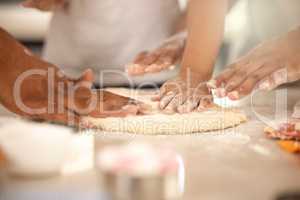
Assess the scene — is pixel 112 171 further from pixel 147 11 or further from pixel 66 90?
pixel 147 11

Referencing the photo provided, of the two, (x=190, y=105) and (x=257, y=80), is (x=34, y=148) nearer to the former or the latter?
(x=190, y=105)

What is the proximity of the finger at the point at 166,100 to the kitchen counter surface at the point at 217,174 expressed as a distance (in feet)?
0.51

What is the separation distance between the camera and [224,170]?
0.74 metres

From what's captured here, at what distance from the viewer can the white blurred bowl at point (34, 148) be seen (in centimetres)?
66

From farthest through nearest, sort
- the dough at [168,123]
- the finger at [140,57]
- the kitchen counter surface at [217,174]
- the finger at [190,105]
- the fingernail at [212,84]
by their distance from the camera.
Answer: the finger at [140,57]
the fingernail at [212,84]
the finger at [190,105]
the dough at [168,123]
the kitchen counter surface at [217,174]

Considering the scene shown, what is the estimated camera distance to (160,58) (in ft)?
4.54

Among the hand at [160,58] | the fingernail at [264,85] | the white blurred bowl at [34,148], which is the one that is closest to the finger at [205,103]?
the fingernail at [264,85]

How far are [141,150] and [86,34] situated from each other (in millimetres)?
854

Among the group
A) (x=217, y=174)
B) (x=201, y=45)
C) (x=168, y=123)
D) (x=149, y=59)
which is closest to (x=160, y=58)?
(x=149, y=59)

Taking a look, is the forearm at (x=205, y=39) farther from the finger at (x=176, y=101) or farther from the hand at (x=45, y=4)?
the hand at (x=45, y=4)

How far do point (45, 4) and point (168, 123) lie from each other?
552 mm

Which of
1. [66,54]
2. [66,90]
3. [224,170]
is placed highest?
[66,54]

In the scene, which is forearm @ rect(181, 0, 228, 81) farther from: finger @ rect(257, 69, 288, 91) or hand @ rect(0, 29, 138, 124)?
hand @ rect(0, 29, 138, 124)

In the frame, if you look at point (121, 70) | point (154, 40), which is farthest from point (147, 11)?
point (121, 70)
